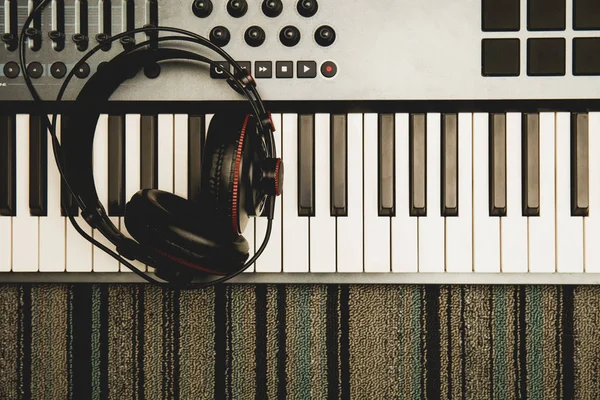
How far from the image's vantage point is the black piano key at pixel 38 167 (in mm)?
864

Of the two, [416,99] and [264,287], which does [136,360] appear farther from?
[416,99]

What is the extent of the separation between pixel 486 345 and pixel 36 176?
0.91 metres

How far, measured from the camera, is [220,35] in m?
0.82

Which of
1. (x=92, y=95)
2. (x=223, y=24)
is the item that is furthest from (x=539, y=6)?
(x=92, y=95)

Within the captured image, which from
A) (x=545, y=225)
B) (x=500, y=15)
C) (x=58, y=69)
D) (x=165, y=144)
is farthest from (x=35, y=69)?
(x=545, y=225)

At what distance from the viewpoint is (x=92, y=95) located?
32.3 inches

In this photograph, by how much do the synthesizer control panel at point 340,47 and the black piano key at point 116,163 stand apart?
91 millimetres

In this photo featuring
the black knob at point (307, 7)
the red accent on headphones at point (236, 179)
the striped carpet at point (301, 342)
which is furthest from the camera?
the striped carpet at point (301, 342)

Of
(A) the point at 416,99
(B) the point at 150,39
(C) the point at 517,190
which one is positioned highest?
(B) the point at 150,39

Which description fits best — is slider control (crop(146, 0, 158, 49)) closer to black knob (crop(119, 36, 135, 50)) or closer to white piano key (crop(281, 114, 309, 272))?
black knob (crop(119, 36, 135, 50))

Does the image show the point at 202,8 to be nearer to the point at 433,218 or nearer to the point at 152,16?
the point at 152,16

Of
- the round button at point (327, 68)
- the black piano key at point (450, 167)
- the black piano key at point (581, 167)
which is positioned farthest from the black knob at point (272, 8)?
the black piano key at point (581, 167)

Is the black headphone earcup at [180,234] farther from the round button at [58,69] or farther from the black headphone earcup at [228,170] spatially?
the round button at [58,69]

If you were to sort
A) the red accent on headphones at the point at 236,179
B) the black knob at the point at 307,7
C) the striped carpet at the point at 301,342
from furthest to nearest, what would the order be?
the striped carpet at the point at 301,342 → the black knob at the point at 307,7 → the red accent on headphones at the point at 236,179
